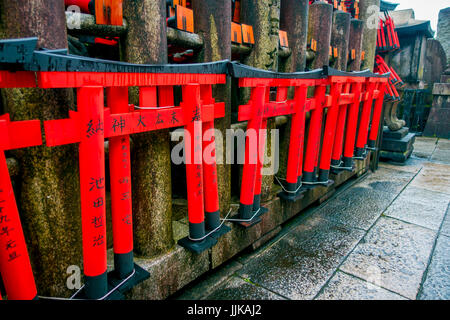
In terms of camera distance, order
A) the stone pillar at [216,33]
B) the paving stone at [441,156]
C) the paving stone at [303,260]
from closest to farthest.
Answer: the stone pillar at [216,33], the paving stone at [303,260], the paving stone at [441,156]

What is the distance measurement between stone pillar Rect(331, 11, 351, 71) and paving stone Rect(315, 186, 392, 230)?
214 cm

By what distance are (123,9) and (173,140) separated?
3.83 ft

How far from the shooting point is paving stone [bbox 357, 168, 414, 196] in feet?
18.5

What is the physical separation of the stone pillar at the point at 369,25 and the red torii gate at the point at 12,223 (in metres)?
6.25

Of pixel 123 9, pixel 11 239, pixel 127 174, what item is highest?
pixel 123 9

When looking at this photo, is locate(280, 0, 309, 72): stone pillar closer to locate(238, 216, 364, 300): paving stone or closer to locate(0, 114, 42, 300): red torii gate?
locate(238, 216, 364, 300): paving stone

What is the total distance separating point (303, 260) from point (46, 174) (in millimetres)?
2573

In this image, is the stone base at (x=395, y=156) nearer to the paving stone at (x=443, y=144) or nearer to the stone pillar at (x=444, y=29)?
the paving stone at (x=443, y=144)

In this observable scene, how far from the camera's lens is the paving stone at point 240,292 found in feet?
8.75

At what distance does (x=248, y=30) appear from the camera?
9.69 ft

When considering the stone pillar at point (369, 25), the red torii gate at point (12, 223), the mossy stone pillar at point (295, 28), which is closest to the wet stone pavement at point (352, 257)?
the red torii gate at point (12, 223)

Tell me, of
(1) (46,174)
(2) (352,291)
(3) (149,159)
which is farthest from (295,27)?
(1) (46,174)
